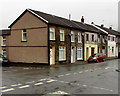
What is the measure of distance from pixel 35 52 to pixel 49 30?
3728 mm

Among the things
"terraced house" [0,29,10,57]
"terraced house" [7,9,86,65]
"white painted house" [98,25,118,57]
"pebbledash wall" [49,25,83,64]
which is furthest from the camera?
"white painted house" [98,25,118,57]

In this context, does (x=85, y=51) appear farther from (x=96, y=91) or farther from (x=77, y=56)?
(x=96, y=91)

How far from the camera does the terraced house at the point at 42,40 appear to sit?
24.4m

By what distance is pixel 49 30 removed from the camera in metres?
24.1

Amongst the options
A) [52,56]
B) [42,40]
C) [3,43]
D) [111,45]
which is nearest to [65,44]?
[52,56]

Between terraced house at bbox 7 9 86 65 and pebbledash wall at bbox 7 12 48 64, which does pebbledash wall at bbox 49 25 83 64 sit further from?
pebbledash wall at bbox 7 12 48 64

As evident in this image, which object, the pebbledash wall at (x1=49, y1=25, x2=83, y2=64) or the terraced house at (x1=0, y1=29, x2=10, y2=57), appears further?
the terraced house at (x1=0, y1=29, x2=10, y2=57)

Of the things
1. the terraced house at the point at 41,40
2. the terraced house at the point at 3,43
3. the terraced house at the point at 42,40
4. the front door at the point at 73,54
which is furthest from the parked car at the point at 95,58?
the terraced house at the point at 3,43

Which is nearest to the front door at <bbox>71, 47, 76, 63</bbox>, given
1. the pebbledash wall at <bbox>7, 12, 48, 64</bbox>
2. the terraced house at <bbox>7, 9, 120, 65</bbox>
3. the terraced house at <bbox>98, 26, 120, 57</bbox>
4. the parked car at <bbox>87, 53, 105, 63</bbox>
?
the terraced house at <bbox>7, 9, 120, 65</bbox>

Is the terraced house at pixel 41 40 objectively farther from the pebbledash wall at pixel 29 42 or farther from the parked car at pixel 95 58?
the parked car at pixel 95 58

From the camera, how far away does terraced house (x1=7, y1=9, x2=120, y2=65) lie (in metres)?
24.4

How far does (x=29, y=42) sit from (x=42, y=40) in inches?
96.5

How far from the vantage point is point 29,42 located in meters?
25.9

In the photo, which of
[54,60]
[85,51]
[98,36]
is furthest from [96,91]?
[98,36]
